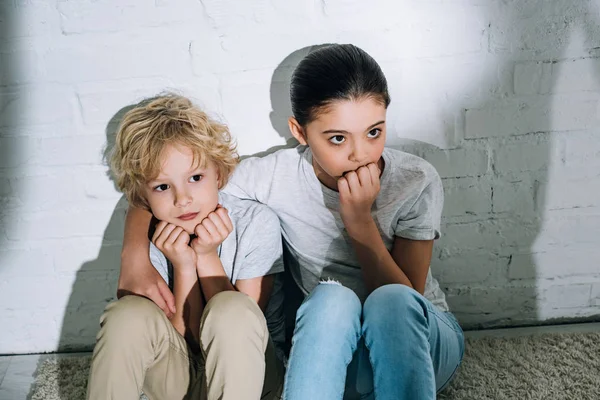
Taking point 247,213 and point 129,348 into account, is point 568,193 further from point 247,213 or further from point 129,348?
point 129,348

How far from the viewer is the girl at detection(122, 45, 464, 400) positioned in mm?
1042

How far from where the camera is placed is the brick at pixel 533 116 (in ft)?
4.44

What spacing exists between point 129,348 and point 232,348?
173 mm

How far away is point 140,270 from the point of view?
1273 millimetres

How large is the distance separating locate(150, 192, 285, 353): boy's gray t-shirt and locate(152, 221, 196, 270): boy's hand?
9 cm

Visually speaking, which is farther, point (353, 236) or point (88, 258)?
point (88, 258)

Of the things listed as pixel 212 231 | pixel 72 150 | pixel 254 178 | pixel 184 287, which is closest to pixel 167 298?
pixel 184 287

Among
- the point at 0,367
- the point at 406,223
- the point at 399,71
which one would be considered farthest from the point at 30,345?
the point at 399,71

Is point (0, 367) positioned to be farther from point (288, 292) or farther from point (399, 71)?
point (399, 71)

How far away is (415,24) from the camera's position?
1.29 m

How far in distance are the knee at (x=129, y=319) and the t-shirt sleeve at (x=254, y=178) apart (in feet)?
1.06

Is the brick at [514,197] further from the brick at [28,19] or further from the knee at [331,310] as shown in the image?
the brick at [28,19]

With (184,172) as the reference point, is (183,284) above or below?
below

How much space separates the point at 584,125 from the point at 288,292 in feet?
2.43
